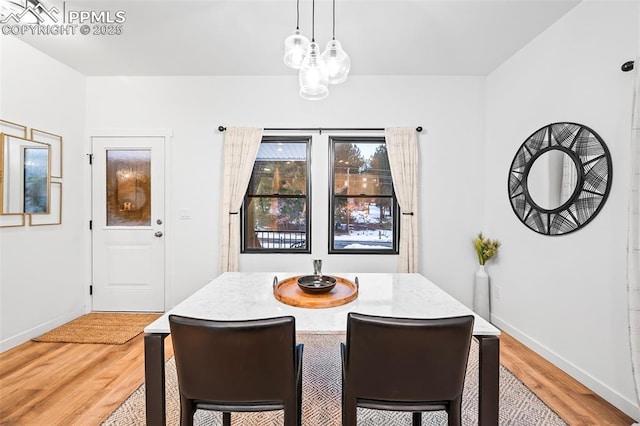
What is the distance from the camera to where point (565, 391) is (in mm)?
1992

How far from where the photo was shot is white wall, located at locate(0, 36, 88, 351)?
2541 mm

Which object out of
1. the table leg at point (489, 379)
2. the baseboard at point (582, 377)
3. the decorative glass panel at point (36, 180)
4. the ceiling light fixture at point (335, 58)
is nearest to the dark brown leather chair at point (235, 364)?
the table leg at point (489, 379)

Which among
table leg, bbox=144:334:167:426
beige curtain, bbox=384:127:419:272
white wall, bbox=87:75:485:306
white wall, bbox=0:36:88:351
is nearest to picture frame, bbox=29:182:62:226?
white wall, bbox=0:36:88:351

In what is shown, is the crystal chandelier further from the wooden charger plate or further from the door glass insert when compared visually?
the door glass insert

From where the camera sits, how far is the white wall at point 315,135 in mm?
3309

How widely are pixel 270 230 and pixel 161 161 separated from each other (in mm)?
1493

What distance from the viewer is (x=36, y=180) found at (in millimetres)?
2744

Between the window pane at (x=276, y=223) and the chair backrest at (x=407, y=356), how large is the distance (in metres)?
2.41

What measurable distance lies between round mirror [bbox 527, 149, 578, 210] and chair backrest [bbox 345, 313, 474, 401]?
1.95 meters

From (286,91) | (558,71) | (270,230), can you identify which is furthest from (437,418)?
(286,91)

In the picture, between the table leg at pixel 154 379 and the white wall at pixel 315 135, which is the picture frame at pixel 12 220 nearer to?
the white wall at pixel 315 135

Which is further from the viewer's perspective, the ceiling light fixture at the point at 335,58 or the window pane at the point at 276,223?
the window pane at the point at 276,223

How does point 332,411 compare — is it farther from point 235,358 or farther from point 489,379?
point 235,358

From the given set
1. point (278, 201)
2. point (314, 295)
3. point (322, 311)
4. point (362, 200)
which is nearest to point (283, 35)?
point (278, 201)
